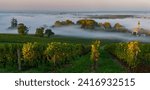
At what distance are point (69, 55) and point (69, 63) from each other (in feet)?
1.98

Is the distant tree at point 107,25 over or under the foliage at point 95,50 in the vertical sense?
over

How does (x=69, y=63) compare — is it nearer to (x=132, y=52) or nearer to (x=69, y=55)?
(x=69, y=55)

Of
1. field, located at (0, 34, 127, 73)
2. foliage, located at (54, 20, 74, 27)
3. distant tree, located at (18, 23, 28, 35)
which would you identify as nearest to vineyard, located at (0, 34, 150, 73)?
field, located at (0, 34, 127, 73)

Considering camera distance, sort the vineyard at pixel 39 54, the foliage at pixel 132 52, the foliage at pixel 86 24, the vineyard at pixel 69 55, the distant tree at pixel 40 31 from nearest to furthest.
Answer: the foliage at pixel 86 24, the distant tree at pixel 40 31, the vineyard at pixel 69 55, the foliage at pixel 132 52, the vineyard at pixel 39 54

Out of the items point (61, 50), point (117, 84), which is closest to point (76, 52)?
point (61, 50)

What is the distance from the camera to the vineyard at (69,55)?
1298 cm

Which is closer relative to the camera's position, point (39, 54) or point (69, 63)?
point (69, 63)

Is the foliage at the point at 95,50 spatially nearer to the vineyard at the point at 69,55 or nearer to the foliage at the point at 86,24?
the vineyard at the point at 69,55

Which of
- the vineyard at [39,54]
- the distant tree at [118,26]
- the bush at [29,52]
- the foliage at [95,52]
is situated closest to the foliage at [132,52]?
the distant tree at [118,26]

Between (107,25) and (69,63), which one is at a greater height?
(107,25)

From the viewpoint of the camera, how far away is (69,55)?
14.1 metres

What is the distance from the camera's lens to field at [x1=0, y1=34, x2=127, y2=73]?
1270cm

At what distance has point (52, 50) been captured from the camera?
44.8 ft

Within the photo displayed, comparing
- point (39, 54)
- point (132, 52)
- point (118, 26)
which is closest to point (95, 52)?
point (118, 26)
